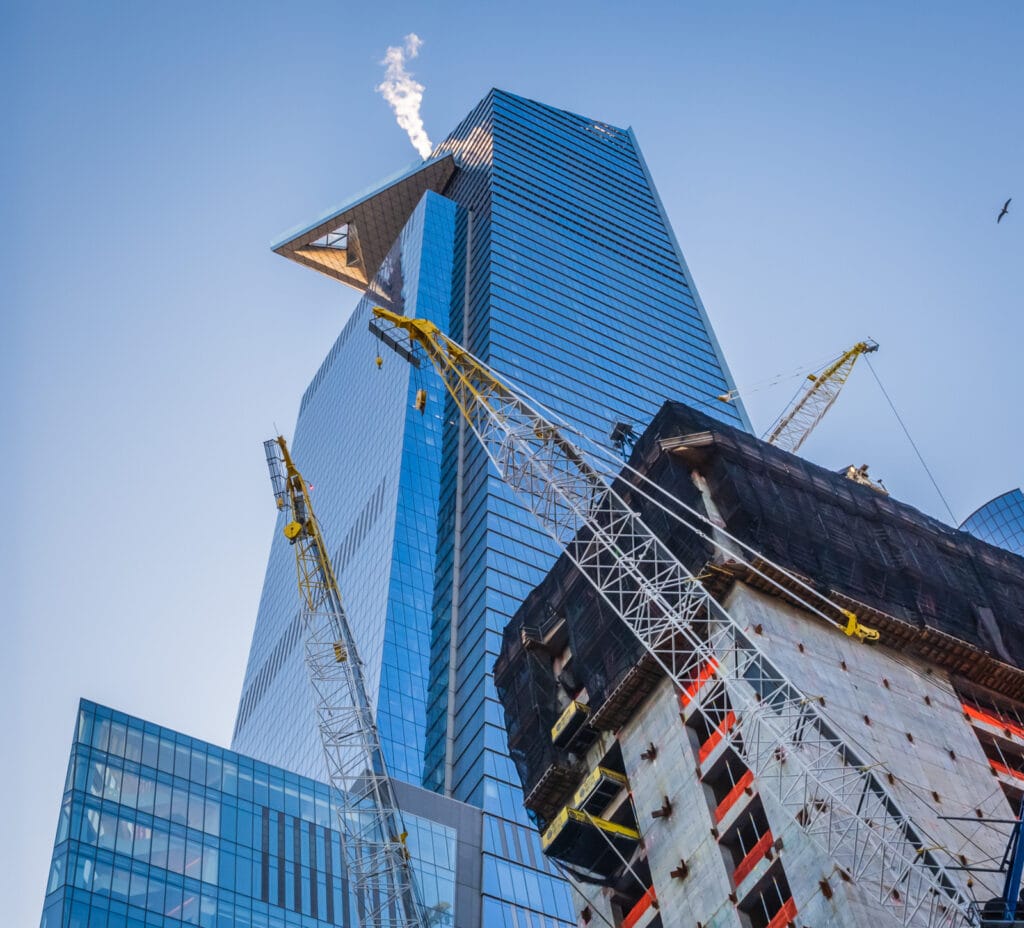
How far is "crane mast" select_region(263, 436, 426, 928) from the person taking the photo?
7431 centimetres

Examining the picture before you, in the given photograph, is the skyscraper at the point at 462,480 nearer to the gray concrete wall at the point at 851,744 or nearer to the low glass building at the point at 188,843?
the low glass building at the point at 188,843

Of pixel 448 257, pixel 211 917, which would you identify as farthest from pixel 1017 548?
pixel 211 917

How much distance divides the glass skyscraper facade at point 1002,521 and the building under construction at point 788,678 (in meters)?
107

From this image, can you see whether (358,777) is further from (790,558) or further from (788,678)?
(788,678)

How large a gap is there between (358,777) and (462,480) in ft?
211

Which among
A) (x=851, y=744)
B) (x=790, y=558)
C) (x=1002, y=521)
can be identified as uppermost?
(x=1002, y=521)

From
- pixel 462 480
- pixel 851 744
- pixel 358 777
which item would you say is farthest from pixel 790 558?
pixel 462 480

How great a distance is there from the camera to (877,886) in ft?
143

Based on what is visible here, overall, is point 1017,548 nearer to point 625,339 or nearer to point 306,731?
point 625,339

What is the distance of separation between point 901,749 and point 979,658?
10.4m

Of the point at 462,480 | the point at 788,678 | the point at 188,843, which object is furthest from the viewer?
the point at 462,480

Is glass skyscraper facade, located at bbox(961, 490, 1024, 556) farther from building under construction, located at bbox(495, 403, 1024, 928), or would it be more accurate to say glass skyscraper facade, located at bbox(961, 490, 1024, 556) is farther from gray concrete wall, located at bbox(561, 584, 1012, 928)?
gray concrete wall, located at bbox(561, 584, 1012, 928)

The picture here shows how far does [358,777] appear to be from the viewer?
78.7 m

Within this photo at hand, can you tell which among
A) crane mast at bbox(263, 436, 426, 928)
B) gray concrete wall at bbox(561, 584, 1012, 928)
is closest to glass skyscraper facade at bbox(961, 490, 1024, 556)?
crane mast at bbox(263, 436, 426, 928)
